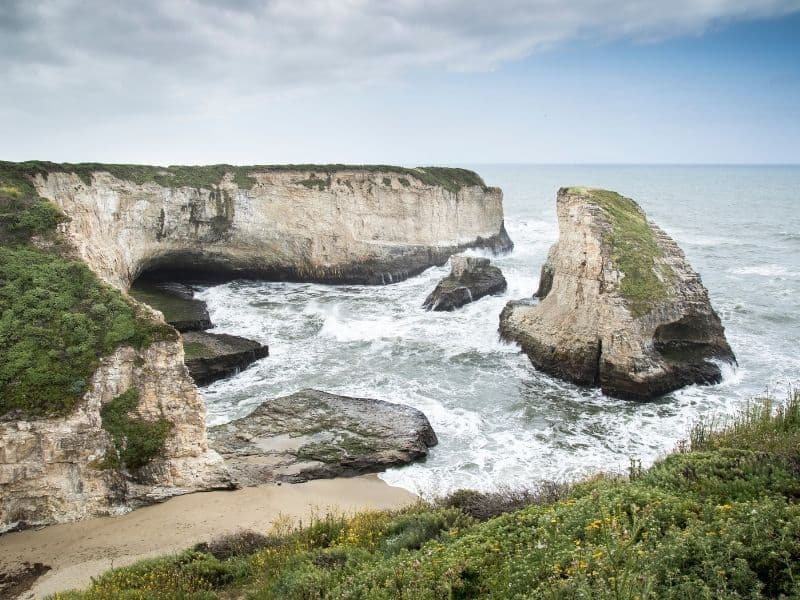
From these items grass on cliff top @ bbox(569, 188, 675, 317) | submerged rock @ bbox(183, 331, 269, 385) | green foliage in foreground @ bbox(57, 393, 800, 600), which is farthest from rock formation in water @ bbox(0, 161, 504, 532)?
grass on cliff top @ bbox(569, 188, 675, 317)

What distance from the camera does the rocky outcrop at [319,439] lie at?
14891 millimetres

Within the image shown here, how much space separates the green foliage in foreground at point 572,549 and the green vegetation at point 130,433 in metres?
3.02

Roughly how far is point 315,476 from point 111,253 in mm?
19133

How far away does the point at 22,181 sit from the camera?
24.5 meters

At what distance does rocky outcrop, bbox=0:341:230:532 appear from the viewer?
38.5 feet

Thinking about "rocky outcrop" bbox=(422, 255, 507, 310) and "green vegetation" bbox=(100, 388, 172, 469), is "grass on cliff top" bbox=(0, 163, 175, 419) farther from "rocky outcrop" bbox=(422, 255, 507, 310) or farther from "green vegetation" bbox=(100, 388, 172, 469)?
"rocky outcrop" bbox=(422, 255, 507, 310)

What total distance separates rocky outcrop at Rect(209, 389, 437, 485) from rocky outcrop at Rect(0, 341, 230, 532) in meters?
1.42

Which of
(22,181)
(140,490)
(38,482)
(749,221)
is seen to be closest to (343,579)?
(140,490)

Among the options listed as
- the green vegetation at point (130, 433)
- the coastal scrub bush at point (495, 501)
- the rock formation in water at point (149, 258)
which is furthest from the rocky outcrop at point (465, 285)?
the coastal scrub bush at point (495, 501)

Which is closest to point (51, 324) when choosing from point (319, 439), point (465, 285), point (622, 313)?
point (319, 439)

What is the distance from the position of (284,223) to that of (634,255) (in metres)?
22.0

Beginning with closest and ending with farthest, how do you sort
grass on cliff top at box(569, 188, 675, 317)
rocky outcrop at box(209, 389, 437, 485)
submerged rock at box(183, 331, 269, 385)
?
rocky outcrop at box(209, 389, 437, 485) < grass on cliff top at box(569, 188, 675, 317) < submerged rock at box(183, 331, 269, 385)

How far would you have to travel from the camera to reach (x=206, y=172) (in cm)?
3456

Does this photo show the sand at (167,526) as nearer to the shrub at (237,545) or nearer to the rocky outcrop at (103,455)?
the rocky outcrop at (103,455)
